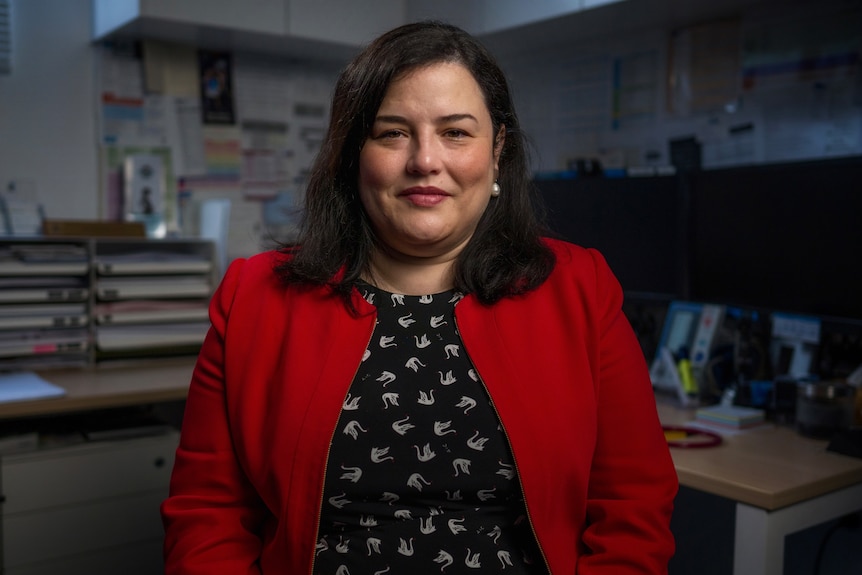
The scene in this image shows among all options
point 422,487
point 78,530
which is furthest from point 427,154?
point 78,530

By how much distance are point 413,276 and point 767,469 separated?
2.43 ft

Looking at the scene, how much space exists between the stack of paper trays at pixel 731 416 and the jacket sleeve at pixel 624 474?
0.67m

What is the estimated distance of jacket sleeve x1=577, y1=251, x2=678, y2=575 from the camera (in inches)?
43.7

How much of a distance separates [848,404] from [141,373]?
1.75m

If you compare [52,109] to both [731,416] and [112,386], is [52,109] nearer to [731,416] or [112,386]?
[112,386]

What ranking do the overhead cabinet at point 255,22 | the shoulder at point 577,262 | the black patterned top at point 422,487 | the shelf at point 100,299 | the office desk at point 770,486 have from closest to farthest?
the black patterned top at point 422,487, the shoulder at point 577,262, the office desk at point 770,486, the shelf at point 100,299, the overhead cabinet at point 255,22

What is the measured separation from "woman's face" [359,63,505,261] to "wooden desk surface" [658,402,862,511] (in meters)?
0.65

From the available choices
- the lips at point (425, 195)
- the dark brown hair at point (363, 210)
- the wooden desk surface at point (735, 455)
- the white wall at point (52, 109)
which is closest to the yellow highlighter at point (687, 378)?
the wooden desk surface at point (735, 455)

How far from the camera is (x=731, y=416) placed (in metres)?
1.76

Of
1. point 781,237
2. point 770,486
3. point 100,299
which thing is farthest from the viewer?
point 100,299

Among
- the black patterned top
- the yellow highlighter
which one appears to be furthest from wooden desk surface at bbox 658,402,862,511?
the black patterned top

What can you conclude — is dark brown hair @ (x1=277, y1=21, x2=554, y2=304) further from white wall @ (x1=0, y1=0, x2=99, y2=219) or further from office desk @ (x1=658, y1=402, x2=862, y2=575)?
white wall @ (x1=0, y1=0, x2=99, y2=219)

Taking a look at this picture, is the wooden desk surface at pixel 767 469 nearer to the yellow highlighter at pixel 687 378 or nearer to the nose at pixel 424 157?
the yellow highlighter at pixel 687 378

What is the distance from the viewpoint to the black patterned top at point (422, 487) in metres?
1.09
